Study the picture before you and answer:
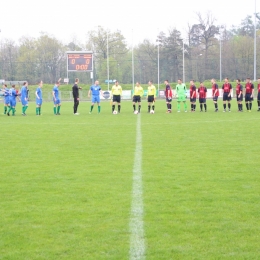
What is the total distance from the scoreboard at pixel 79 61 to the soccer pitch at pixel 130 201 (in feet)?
145

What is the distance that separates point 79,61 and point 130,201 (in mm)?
50960

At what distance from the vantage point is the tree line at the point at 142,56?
76688mm

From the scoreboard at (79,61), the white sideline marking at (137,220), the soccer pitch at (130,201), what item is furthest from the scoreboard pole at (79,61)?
the white sideline marking at (137,220)

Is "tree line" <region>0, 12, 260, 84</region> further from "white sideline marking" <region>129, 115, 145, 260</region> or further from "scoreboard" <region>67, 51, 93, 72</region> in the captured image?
"white sideline marking" <region>129, 115, 145, 260</region>

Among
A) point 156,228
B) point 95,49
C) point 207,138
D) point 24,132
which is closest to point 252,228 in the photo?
point 156,228

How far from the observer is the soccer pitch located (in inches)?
186

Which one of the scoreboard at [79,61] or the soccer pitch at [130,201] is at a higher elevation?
the scoreboard at [79,61]

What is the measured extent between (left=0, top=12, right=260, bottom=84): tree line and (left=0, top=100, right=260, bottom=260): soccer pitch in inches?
2524

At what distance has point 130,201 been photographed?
6414 millimetres

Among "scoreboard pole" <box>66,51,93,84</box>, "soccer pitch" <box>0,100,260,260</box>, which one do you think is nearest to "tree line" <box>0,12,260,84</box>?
"scoreboard pole" <box>66,51,93,84</box>

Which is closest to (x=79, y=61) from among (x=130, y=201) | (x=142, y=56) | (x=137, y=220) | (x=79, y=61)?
(x=79, y=61)

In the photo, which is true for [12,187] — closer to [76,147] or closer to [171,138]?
→ [76,147]

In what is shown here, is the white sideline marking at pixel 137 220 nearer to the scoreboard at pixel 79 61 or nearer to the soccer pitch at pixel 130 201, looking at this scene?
the soccer pitch at pixel 130 201

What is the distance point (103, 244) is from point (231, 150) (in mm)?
6964
